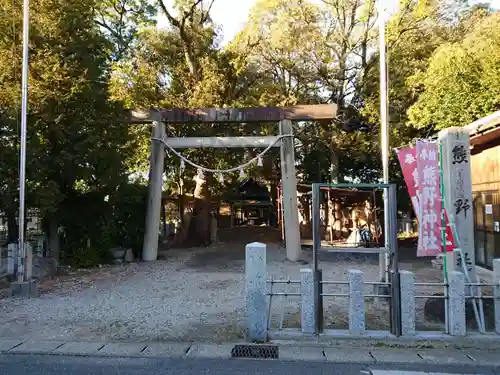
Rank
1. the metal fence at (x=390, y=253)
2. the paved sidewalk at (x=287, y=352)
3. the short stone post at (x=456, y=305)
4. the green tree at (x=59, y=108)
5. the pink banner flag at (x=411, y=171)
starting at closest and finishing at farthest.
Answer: the paved sidewalk at (x=287, y=352)
the short stone post at (x=456, y=305)
the metal fence at (x=390, y=253)
the pink banner flag at (x=411, y=171)
the green tree at (x=59, y=108)

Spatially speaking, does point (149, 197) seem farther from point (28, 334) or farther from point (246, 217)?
point (246, 217)

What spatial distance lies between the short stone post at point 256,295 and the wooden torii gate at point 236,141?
7.86 m

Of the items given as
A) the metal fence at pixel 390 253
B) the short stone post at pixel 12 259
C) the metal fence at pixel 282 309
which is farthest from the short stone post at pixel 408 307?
the short stone post at pixel 12 259

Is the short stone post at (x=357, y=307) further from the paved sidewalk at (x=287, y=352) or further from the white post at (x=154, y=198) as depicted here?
the white post at (x=154, y=198)

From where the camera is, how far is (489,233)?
10508 mm

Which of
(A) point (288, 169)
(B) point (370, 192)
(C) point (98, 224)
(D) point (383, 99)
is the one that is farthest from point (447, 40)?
(C) point (98, 224)

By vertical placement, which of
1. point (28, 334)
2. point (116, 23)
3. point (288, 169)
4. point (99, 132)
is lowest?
point (28, 334)

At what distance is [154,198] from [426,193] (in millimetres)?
9776

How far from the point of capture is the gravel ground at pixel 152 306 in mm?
6230

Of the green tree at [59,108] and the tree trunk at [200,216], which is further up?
the green tree at [59,108]

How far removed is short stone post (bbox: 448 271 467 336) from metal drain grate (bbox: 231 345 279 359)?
2307 mm

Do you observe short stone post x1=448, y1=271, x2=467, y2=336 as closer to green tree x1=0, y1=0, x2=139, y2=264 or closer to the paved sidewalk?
the paved sidewalk

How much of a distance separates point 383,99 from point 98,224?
9506 millimetres

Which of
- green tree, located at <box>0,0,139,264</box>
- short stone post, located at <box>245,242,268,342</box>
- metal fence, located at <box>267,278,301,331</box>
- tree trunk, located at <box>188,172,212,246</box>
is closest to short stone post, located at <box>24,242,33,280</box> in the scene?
green tree, located at <box>0,0,139,264</box>
